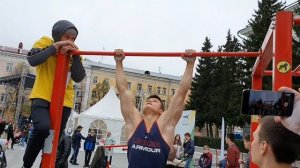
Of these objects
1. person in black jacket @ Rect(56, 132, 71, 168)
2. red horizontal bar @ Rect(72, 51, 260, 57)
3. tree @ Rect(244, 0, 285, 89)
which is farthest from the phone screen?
tree @ Rect(244, 0, 285, 89)

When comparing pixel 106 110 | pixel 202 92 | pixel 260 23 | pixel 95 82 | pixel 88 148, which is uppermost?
pixel 260 23

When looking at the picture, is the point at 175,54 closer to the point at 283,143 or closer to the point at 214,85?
the point at 283,143

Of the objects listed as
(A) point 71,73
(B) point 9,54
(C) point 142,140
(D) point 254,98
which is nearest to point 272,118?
(D) point 254,98

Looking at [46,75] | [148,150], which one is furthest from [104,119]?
[148,150]

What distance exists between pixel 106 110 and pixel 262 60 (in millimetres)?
20585

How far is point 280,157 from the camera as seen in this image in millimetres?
1815

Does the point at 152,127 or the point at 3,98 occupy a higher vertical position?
the point at 3,98

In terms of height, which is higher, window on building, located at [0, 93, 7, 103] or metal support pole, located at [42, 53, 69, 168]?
window on building, located at [0, 93, 7, 103]

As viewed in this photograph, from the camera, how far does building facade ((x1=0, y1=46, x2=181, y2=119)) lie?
6386 cm

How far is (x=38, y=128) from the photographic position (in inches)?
141

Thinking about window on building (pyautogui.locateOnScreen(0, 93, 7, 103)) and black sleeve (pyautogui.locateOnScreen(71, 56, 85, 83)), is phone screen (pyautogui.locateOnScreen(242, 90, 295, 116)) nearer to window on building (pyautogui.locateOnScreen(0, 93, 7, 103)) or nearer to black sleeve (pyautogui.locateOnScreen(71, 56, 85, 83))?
black sleeve (pyautogui.locateOnScreen(71, 56, 85, 83))

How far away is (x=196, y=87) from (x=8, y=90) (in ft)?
107

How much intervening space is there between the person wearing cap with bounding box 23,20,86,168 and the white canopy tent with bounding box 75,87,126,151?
63.7ft

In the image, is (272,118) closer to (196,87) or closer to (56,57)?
(56,57)
